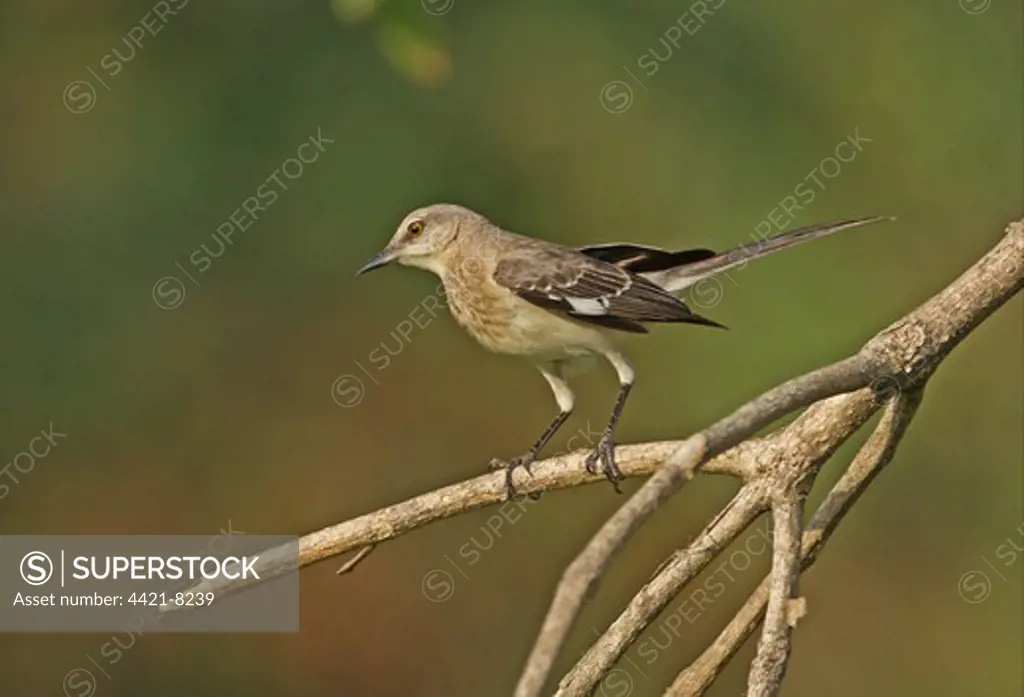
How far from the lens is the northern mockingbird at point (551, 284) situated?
3984mm

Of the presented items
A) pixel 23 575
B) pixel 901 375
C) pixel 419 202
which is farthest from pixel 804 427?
pixel 419 202

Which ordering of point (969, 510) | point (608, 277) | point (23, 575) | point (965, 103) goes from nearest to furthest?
point (608, 277) < point (23, 575) < point (969, 510) < point (965, 103)

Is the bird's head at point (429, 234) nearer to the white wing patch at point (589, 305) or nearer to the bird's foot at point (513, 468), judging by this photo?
the white wing patch at point (589, 305)

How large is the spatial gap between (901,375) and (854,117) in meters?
4.36

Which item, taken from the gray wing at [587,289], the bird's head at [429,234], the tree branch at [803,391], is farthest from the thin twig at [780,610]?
the bird's head at [429,234]

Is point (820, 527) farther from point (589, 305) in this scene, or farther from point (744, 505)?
point (589, 305)

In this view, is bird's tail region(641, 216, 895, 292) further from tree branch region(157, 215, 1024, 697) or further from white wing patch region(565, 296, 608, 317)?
tree branch region(157, 215, 1024, 697)

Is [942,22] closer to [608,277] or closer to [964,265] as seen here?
[964,265]

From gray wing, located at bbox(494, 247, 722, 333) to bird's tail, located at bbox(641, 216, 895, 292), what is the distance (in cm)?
9

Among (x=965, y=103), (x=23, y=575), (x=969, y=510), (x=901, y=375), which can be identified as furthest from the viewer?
(x=965, y=103)

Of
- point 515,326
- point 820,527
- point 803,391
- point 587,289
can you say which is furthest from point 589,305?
point 803,391

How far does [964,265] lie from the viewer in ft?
22.0

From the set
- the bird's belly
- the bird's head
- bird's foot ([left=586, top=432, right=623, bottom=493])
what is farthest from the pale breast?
bird's foot ([left=586, top=432, right=623, bottom=493])

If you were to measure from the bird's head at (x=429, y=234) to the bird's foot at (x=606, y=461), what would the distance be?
43.4 inches
